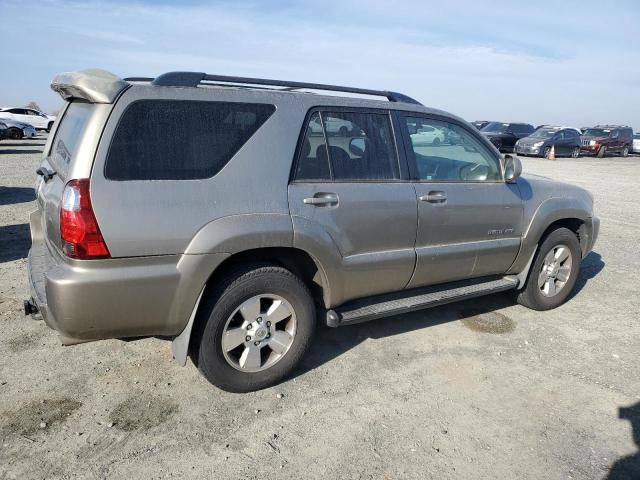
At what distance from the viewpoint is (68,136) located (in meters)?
3.10

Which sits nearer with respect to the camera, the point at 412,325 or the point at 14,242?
the point at 412,325

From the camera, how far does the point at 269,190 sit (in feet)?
9.82

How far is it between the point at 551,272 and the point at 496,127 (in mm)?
24779

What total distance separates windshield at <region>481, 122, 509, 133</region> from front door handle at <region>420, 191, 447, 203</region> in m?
25.1

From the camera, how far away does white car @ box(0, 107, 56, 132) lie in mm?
25625

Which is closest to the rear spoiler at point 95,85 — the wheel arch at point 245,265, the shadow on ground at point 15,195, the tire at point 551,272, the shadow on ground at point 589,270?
the wheel arch at point 245,265

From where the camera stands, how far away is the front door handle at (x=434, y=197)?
362 cm

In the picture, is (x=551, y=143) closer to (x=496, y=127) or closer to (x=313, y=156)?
(x=496, y=127)

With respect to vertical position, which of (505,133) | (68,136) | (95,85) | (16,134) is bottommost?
(16,134)

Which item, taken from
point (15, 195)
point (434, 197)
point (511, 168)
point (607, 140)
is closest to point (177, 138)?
point (434, 197)

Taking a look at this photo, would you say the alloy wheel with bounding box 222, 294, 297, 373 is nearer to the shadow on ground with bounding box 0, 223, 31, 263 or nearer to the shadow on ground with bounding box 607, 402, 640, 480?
the shadow on ground with bounding box 607, 402, 640, 480

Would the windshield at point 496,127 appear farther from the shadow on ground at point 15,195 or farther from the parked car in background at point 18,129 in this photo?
the parked car in background at point 18,129

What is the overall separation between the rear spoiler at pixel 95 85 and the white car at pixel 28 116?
26920 millimetres

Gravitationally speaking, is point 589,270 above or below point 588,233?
below
